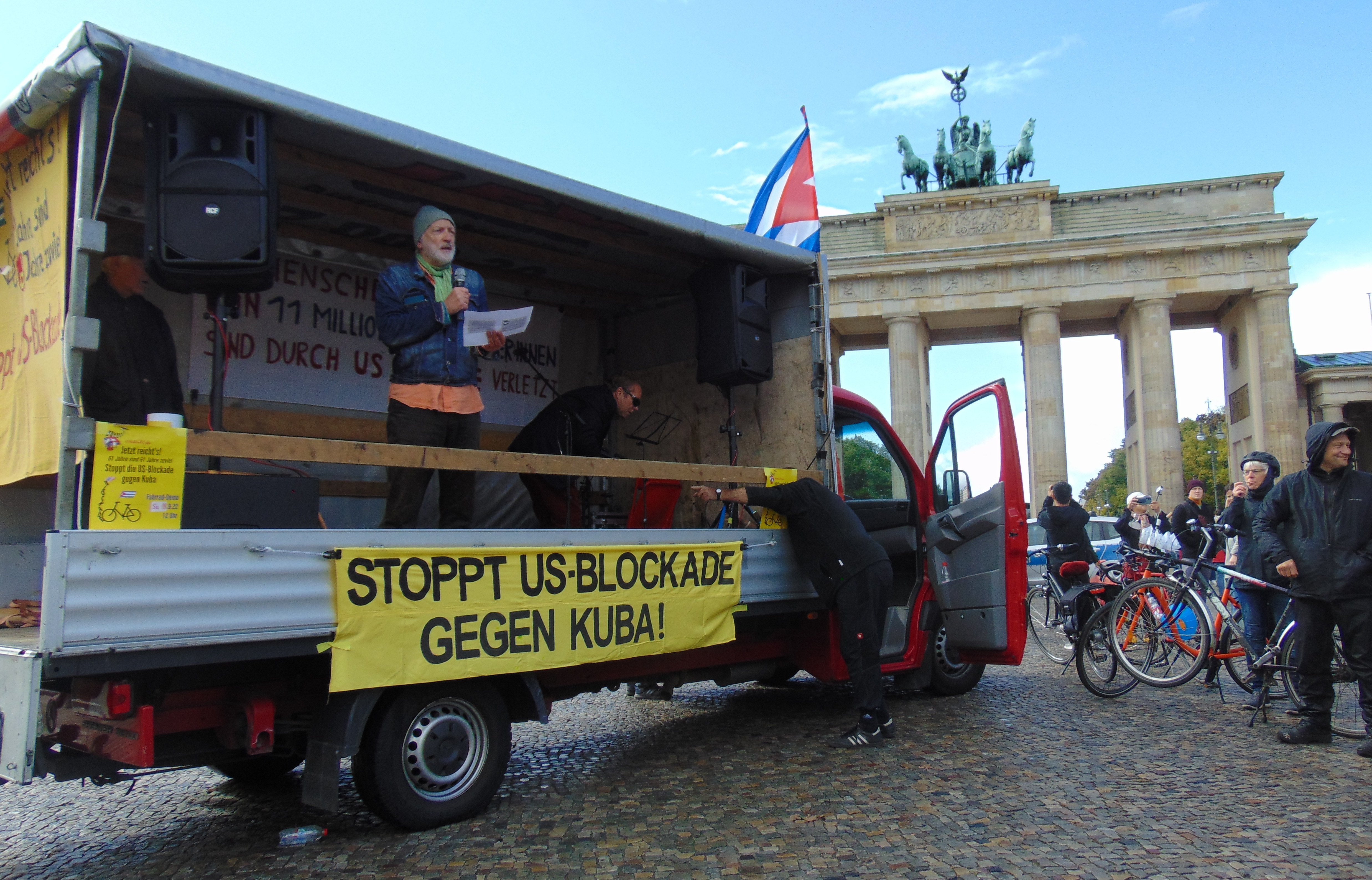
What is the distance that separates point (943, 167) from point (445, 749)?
4623 cm

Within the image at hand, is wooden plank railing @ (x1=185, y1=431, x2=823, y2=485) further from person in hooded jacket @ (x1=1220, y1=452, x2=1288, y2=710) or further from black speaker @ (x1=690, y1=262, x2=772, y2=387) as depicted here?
person in hooded jacket @ (x1=1220, y1=452, x2=1288, y2=710)

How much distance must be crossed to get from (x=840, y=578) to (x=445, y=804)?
7.99ft

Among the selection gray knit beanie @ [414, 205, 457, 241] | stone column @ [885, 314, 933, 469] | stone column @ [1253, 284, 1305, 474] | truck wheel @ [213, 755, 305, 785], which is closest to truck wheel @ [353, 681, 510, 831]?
Result: truck wheel @ [213, 755, 305, 785]

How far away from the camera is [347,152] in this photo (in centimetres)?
447

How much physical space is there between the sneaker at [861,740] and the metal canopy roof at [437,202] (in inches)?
111

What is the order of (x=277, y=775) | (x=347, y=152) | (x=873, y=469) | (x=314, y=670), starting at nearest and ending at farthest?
(x=314, y=670) → (x=347, y=152) → (x=277, y=775) → (x=873, y=469)

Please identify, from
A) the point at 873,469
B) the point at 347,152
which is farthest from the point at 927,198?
the point at 347,152

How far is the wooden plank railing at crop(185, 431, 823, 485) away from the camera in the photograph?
130 inches

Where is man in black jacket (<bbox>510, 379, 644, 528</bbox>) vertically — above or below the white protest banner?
below

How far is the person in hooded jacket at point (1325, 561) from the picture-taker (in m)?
5.24

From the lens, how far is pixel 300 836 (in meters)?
3.79

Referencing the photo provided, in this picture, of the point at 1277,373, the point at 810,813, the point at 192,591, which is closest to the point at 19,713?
the point at 192,591

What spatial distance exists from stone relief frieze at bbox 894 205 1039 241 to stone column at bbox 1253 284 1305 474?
9200mm

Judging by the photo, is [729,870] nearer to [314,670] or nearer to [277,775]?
[314,670]
